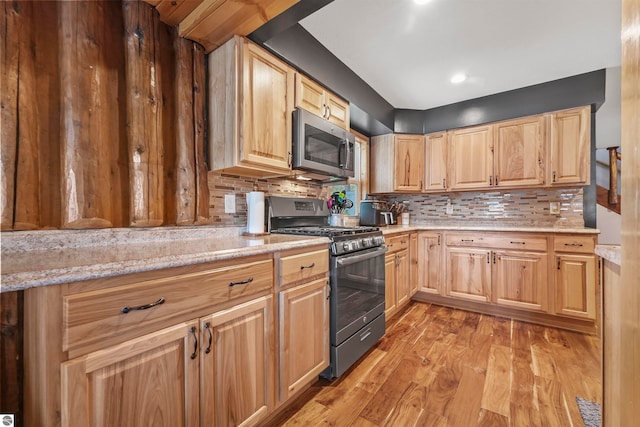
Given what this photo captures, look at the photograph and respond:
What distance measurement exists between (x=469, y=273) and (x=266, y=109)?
8.77 feet

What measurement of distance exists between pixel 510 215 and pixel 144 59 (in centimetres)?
374

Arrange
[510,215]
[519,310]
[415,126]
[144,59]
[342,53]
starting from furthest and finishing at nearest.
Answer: [415,126]
[510,215]
[519,310]
[342,53]
[144,59]

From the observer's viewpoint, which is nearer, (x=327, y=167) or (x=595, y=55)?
(x=327, y=167)

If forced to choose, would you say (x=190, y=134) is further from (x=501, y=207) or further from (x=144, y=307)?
(x=501, y=207)

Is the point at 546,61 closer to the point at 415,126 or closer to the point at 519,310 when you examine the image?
the point at 415,126

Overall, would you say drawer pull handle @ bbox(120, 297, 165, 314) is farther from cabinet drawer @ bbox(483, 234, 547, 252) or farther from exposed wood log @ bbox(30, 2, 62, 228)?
cabinet drawer @ bbox(483, 234, 547, 252)

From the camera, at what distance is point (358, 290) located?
188 centimetres

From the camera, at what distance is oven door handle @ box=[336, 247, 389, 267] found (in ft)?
5.54

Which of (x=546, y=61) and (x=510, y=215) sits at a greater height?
(x=546, y=61)

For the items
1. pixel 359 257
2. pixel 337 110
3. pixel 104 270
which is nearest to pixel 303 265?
pixel 359 257

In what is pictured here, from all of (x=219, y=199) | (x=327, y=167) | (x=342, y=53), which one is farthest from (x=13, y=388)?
(x=342, y=53)

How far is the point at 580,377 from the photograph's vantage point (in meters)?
1.73

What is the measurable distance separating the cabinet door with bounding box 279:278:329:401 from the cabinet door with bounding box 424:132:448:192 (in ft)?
7.81

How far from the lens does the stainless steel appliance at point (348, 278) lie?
1.67m
